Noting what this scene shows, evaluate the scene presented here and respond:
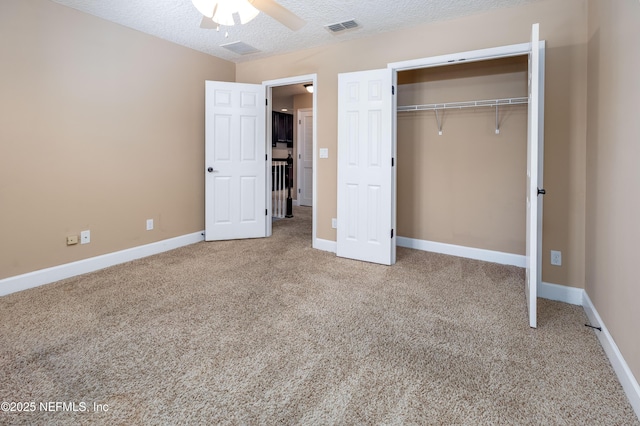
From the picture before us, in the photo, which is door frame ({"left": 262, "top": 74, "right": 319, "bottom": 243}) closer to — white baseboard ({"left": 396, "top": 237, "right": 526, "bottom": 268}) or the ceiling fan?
white baseboard ({"left": 396, "top": 237, "right": 526, "bottom": 268})

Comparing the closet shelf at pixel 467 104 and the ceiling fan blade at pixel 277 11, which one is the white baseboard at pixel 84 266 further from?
the closet shelf at pixel 467 104

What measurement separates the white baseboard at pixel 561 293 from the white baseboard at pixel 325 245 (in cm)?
213

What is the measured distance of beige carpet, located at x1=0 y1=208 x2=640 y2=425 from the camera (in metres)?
1.46

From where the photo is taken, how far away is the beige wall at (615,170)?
158 centimetres

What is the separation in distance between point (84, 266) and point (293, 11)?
314 centimetres

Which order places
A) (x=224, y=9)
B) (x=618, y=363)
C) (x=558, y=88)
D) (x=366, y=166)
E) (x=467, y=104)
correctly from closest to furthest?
(x=618, y=363), (x=224, y=9), (x=558, y=88), (x=366, y=166), (x=467, y=104)

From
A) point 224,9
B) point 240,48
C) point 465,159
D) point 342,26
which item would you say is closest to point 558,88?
point 465,159

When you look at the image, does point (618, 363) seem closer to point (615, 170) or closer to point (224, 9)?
point (615, 170)

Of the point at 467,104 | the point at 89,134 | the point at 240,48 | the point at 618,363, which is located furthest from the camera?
the point at 240,48

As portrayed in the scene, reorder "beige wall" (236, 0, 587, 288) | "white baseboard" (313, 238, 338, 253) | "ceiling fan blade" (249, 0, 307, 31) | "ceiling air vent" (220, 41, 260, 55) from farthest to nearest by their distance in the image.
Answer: "white baseboard" (313, 238, 338, 253) < "ceiling air vent" (220, 41, 260, 55) < "beige wall" (236, 0, 587, 288) < "ceiling fan blade" (249, 0, 307, 31)

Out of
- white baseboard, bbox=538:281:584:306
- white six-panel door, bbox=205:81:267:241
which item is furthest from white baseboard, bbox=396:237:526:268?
white six-panel door, bbox=205:81:267:241

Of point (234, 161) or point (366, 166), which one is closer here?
point (366, 166)

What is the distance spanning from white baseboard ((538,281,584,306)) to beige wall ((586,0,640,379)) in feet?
0.59

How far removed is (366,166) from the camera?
3627mm
